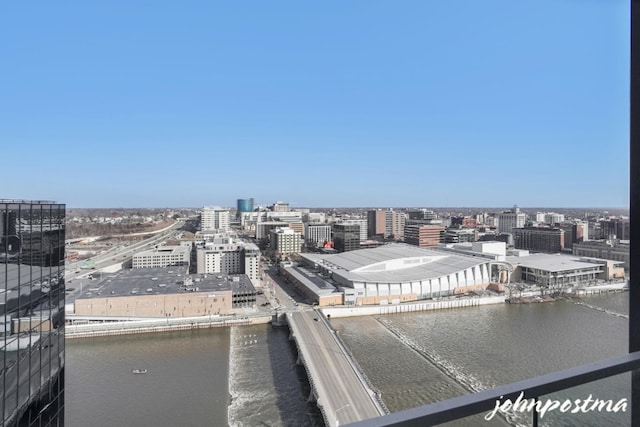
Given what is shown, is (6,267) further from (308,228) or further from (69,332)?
(308,228)

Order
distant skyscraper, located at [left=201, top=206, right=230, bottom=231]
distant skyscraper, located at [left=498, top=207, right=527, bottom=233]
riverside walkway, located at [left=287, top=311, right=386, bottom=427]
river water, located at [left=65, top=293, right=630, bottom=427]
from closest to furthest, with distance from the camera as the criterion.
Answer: riverside walkway, located at [left=287, top=311, right=386, bottom=427]
river water, located at [left=65, top=293, right=630, bottom=427]
distant skyscraper, located at [left=498, top=207, right=527, bottom=233]
distant skyscraper, located at [left=201, top=206, right=230, bottom=231]

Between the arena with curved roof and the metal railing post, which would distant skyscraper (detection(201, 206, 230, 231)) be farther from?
the metal railing post

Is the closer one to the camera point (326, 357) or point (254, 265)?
point (326, 357)

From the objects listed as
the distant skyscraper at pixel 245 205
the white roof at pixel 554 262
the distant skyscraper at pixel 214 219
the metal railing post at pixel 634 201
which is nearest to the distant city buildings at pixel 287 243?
the white roof at pixel 554 262

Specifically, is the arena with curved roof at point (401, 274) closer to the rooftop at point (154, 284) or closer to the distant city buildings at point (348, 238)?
the rooftop at point (154, 284)

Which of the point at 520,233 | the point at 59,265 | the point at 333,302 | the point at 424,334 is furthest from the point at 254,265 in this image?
the point at 520,233

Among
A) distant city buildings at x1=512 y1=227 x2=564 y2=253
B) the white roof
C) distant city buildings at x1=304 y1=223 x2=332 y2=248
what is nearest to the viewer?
the white roof

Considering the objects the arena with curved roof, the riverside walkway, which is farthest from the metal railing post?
the arena with curved roof
